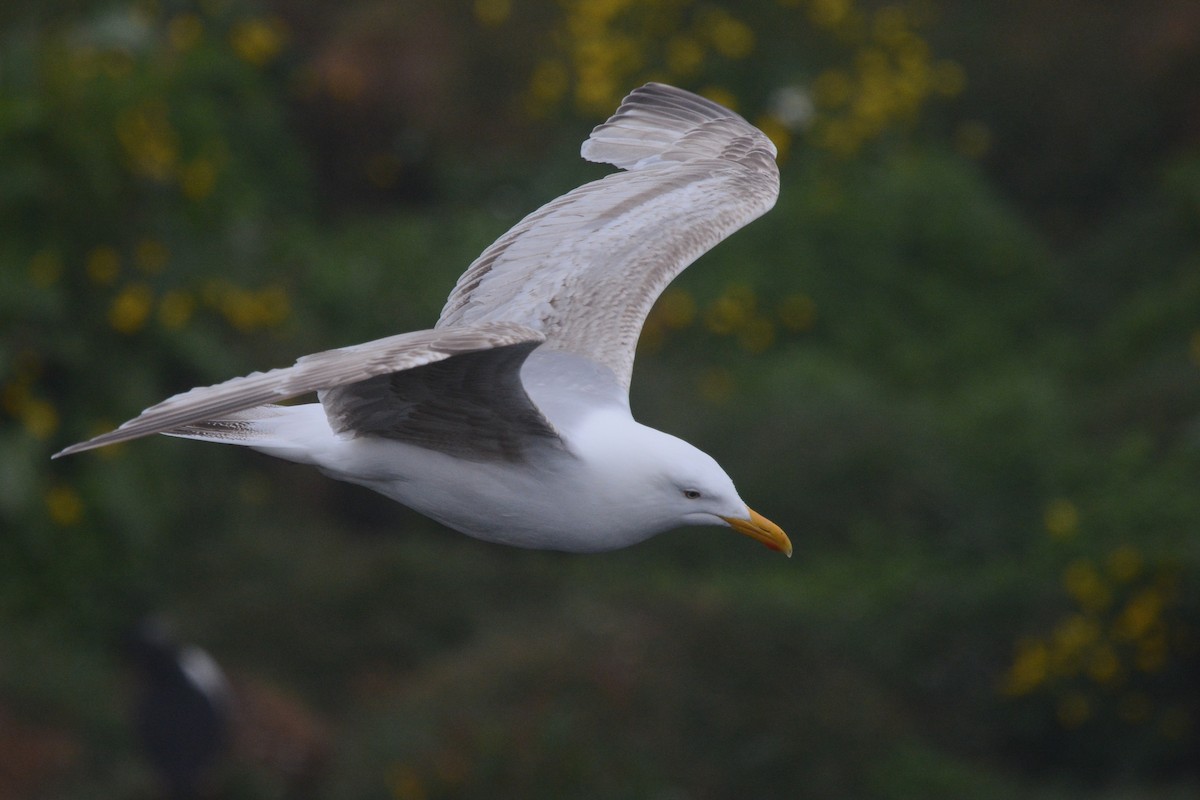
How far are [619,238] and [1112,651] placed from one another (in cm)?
436

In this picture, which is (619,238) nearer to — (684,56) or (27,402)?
(27,402)

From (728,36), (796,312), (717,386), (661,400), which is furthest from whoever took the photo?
(728,36)

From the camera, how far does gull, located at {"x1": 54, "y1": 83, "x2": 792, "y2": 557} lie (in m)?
4.61

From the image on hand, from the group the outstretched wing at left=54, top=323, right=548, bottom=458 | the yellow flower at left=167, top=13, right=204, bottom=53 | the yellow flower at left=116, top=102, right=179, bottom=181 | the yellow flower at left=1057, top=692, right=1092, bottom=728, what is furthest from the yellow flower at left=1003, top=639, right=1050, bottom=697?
the yellow flower at left=167, top=13, right=204, bottom=53

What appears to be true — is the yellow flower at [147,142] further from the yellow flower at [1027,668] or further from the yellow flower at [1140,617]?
the yellow flower at [1140,617]

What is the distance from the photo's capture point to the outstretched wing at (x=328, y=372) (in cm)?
441

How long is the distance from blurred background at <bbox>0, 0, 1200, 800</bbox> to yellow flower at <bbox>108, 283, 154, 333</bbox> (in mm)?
28

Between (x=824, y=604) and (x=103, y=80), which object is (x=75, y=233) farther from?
(x=824, y=604)

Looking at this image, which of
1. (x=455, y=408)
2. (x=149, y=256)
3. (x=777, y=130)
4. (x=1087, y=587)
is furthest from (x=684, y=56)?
(x=455, y=408)

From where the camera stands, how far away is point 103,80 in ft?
35.5

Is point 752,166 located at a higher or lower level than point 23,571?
higher

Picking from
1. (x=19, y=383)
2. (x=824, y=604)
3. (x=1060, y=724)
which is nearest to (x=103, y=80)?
(x=19, y=383)

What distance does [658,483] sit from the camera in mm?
5160

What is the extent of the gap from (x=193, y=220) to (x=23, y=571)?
2180mm
